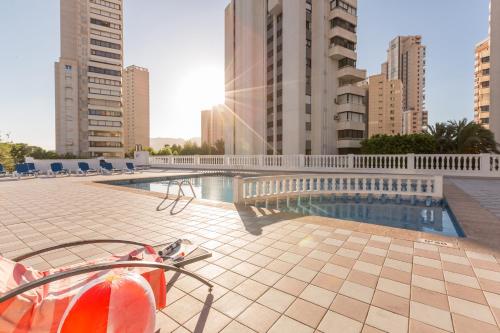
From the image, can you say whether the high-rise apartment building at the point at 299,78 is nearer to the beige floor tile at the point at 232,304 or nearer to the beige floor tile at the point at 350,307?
the beige floor tile at the point at 350,307

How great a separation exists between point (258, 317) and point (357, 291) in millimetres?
1142

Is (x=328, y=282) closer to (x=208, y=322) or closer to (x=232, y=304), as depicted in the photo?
(x=232, y=304)

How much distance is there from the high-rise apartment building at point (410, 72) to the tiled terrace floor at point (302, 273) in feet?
397

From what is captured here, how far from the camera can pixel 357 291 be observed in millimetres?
2459

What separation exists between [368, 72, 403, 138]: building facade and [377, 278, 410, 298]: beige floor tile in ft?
282

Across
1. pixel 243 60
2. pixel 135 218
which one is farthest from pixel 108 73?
pixel 135 218

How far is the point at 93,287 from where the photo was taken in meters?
1.35

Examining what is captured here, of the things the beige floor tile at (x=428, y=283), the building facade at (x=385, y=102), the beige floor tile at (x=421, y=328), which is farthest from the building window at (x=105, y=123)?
the building facade at (x=385, y=102)

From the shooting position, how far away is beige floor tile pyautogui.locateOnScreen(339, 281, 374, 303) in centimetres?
236

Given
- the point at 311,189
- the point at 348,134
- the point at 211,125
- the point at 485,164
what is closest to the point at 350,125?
the point at 348,134

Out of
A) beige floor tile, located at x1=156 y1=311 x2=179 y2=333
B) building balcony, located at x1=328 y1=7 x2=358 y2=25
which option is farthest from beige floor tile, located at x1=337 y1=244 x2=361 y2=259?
building balcony, located at x1=328 y1=7 x2=358 y2=25

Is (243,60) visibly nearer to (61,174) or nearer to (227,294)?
(61,174)

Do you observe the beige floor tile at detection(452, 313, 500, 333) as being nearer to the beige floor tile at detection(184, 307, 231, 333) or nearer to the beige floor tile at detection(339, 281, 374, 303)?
the beige floor tile at detection(339, 281, 374, 303)

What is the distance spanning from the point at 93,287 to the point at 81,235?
3.69 m
